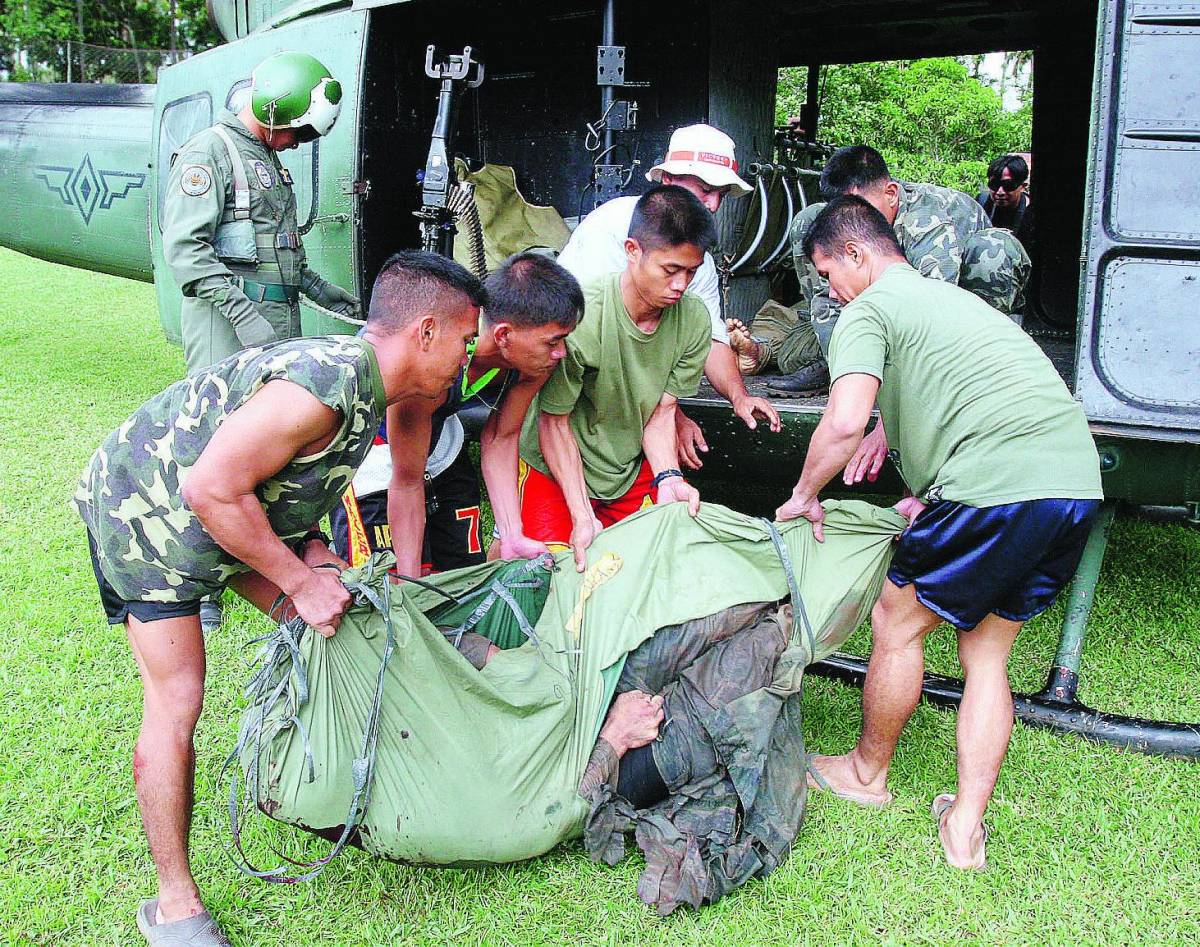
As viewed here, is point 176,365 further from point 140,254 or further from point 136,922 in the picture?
point 136,922

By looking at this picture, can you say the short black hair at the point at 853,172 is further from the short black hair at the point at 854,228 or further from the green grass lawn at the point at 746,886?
the green grass lawn at the point at 746,886

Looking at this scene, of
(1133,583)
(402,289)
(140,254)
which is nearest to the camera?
(402,289)

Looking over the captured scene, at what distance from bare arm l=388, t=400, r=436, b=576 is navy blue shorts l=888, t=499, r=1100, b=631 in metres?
1.29

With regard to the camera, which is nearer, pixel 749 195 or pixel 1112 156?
pixel 1112 156

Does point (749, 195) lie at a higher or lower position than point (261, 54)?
lower

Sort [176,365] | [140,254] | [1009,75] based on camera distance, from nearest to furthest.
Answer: [140,254]
[176,365]
[1009,75]

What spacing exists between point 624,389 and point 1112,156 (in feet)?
5.04

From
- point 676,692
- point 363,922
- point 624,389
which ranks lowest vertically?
point 363,922

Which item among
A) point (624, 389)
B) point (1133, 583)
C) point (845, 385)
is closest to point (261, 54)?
point (624, 389)

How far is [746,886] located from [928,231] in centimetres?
256

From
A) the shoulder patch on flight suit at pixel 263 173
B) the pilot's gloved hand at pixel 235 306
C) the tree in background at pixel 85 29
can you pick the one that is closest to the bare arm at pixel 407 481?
the pilot's gloved hand at pixel 235 306

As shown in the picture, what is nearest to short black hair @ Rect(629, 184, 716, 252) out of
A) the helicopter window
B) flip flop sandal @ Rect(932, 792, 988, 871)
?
flip flop sandal @ Rect(932, 792, 988, 871)

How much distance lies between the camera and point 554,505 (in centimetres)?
358

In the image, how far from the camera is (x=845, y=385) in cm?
259
